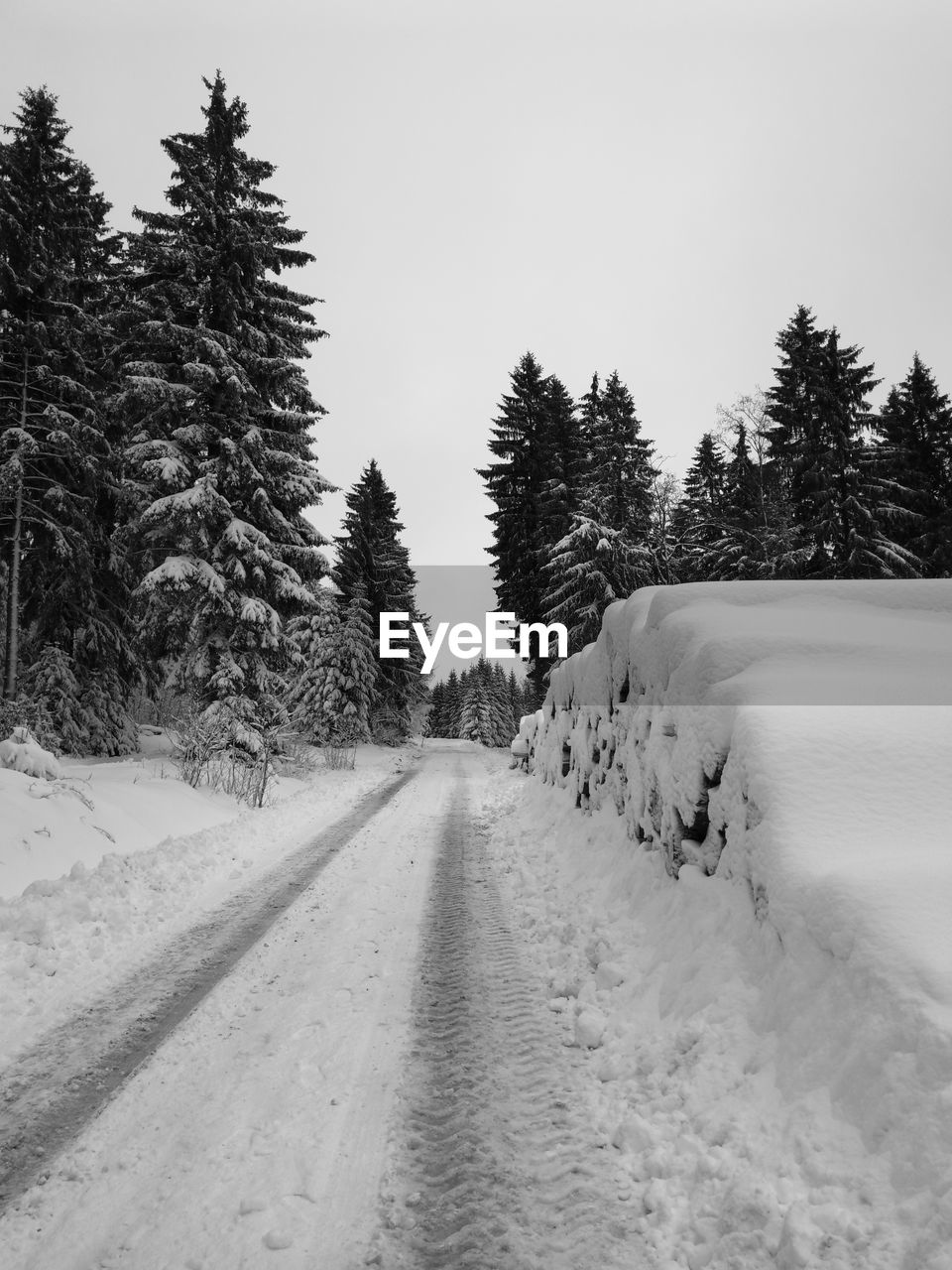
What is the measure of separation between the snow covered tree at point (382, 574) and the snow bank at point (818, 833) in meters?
23.1

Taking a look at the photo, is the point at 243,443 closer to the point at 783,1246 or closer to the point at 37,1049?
the point at 37,1049

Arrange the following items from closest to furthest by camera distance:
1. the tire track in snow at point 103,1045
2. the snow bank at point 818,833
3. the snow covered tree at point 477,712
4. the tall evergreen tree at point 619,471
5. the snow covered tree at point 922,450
Answer: 1. the snow bank at point 818,833
2. the tire track in snow at point 103,1045
3. the tall evergreen tree at point 619,471
4. the snow covered tree at point 922,450
5. the snow covered tree at point 477,712

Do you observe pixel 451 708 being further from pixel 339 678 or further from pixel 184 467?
pixel 184 467

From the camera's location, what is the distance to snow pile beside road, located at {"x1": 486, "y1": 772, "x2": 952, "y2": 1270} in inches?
72.9

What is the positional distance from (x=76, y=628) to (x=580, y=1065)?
54.6ft

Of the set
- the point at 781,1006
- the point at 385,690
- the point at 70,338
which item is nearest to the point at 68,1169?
the point at 781,1006

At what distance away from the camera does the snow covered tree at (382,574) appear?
27.9 meters

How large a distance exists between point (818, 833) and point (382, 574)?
26.4m

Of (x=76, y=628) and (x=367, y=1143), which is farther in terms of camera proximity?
(x=76, y=628)

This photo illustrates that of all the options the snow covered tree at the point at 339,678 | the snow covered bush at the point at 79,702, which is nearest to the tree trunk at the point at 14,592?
the snow covered bush at the point at 79,702

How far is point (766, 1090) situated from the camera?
2.46 m

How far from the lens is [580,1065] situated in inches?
125

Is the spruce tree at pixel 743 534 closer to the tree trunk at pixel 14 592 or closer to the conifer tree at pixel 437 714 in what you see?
the tree trunk at pixel 14 592

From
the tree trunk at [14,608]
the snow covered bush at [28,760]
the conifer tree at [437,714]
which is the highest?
the tree trunk at [14,608]
